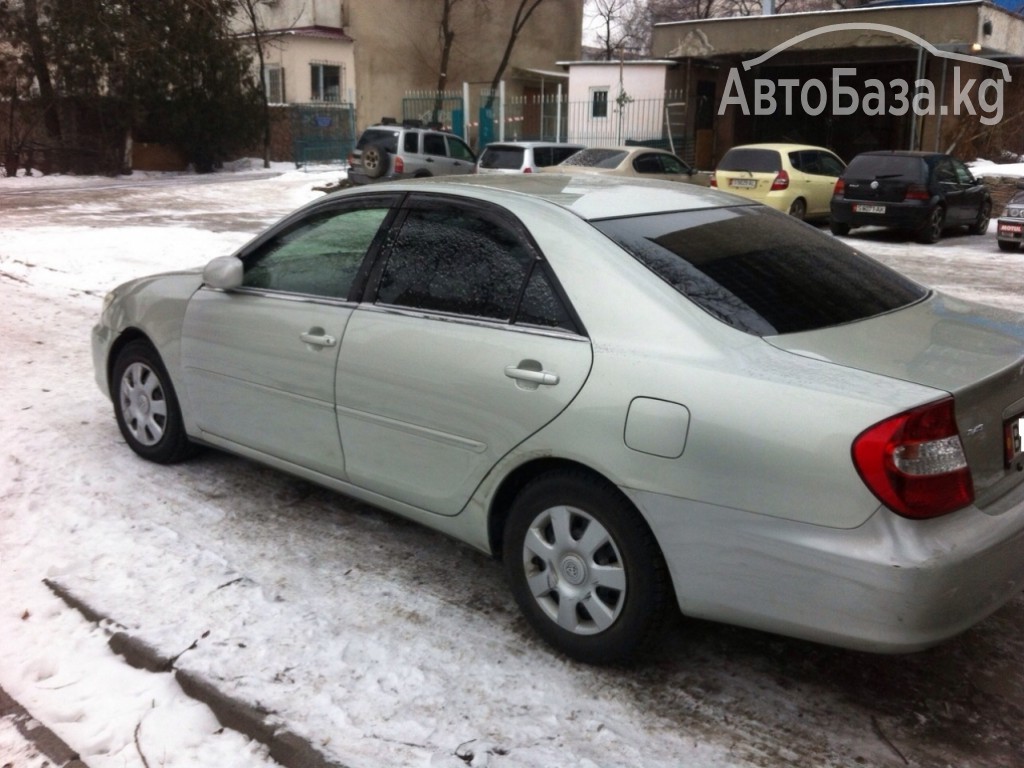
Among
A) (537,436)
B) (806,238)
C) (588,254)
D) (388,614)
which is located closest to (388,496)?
(388,614)

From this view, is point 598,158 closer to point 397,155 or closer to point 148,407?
point 397,155

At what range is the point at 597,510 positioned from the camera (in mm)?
3152

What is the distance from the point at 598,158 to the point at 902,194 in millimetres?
5254

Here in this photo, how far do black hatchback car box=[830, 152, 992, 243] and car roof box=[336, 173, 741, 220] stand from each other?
1304cm

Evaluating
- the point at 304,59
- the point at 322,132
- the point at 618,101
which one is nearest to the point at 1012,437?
the point at 618,101

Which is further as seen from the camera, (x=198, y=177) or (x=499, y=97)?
(x=499, y=97)

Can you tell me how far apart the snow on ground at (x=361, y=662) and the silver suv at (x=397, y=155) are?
17.2 metres

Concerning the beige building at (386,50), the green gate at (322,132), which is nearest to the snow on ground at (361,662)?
the green gate at (322,132)

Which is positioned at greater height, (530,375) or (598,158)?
(598,158)

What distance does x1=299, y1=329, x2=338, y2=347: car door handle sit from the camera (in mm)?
4007

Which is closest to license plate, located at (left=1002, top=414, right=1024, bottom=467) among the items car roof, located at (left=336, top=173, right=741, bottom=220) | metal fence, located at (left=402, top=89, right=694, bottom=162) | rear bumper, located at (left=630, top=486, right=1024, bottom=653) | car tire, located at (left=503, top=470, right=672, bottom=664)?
rear bumper, located at (left=630, top=486, right=1024, bottom=653)

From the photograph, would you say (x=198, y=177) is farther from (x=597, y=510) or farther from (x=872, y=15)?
(x=597, y=510)

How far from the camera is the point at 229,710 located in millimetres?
3105

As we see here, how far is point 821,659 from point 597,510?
103 cm
